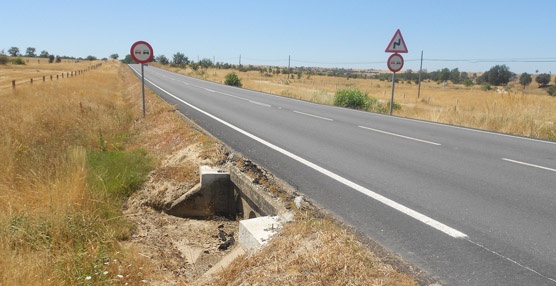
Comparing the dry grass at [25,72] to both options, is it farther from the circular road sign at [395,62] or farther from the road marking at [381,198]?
the road marking at [381,198]

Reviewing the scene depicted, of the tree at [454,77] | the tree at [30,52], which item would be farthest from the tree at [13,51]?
the tree at [454,77]

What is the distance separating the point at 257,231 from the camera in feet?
11.6

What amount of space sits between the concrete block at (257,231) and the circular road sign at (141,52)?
8.76 m

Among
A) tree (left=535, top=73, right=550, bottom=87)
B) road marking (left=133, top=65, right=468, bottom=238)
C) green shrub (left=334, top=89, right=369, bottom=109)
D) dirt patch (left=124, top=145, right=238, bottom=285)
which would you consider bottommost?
dirt patch (left=124, top=145, right=238, bottom=285)

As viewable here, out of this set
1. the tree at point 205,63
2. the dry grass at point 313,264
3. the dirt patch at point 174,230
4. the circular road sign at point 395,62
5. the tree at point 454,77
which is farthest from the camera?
the tree at point 205,63

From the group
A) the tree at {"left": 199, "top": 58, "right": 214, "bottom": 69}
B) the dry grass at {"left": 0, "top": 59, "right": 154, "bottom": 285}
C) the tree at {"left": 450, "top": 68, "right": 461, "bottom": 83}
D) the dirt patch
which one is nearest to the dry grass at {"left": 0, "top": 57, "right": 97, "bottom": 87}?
the dry grass at {"left": 0, "top": 59, "right": 154, "bottom": 285}

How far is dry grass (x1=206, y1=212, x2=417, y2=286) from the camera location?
8.73 feet

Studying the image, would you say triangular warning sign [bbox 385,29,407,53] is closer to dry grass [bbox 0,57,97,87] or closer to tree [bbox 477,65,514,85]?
dry grass [bbox 0,57,97,87]

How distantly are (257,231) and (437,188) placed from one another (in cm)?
274

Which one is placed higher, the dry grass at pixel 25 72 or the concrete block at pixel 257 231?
the dry grass at pixel 25 72

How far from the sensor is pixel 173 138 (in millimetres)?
8180

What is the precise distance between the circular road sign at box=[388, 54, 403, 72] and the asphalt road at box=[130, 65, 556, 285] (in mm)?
4650

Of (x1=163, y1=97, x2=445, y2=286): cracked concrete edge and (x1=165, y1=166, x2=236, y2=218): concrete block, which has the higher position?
(x1=163, y1=97, x2=445, y2=286): cracked concrete edge

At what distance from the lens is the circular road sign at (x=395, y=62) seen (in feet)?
45.7
